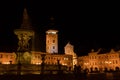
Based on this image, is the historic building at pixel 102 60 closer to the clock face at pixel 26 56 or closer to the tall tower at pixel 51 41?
the tall tower at pixel 51 41

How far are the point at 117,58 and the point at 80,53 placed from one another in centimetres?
3225

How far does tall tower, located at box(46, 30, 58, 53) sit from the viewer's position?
11456 cm

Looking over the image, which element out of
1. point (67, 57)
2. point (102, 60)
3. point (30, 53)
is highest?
point (67, 57)

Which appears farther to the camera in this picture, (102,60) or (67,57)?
(67,57)

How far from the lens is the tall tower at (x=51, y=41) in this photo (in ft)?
376

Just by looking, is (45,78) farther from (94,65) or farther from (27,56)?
(94,65)

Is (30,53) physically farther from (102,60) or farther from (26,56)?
(102,60)

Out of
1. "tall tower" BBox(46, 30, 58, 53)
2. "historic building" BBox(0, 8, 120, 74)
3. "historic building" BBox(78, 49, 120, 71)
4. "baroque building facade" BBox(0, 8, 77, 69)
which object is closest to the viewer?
"baroque building facade" BBox(0, 8, 77, 69)

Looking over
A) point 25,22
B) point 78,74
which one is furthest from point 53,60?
point 78,74

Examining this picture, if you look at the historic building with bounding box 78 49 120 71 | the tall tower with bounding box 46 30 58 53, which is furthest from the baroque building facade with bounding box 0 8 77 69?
the historic building with bounding box 78 49 120 71

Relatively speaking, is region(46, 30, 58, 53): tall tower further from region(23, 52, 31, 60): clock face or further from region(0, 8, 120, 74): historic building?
region(23, 52, 31, 60): clock face

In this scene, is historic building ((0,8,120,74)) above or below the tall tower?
below

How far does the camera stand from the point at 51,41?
378 feet

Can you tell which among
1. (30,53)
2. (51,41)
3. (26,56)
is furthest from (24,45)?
(51,41)
